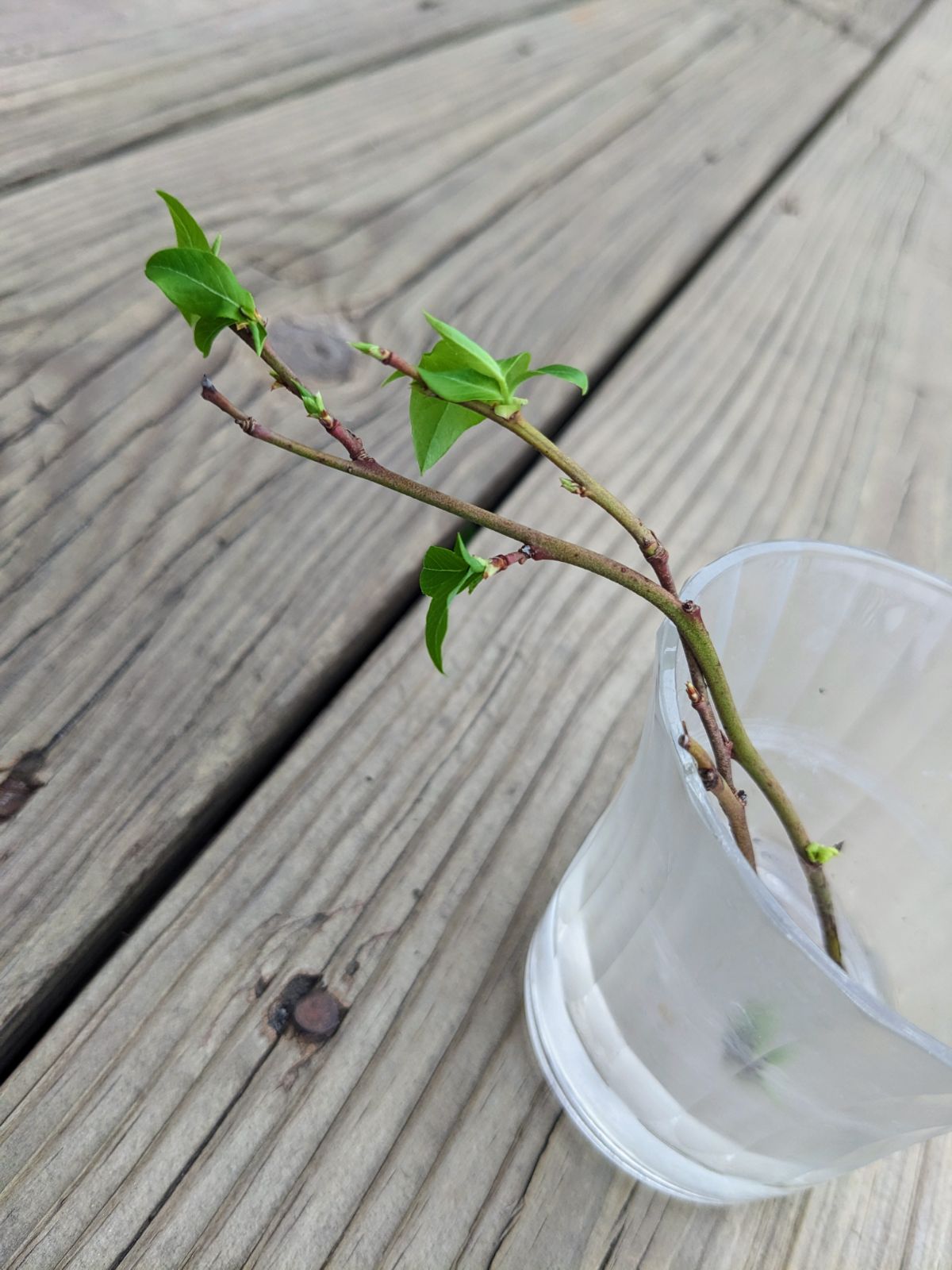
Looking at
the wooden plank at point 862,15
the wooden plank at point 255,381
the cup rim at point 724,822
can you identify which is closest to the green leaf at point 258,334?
the cup rim at point 724,822

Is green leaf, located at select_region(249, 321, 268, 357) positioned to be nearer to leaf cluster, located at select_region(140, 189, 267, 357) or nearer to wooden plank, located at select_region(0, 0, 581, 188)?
leaf cluster, located at select_region(140, 189, 267, 357)

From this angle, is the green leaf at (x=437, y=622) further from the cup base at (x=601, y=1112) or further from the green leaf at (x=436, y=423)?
the cup base at (x=601, y=1112)

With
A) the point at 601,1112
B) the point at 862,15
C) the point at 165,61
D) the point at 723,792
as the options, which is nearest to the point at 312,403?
the point at 723,792

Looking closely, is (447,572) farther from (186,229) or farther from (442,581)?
(186,229)

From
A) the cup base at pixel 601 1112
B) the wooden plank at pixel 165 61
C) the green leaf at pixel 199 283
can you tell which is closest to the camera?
the green leaf at pixel 199 283

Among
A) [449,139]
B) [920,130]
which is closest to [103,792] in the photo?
[449,139]

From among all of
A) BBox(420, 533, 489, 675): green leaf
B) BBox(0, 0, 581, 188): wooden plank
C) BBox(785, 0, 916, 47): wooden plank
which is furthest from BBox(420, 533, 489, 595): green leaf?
BBox(785, 0, 916, 47): wooden plank
